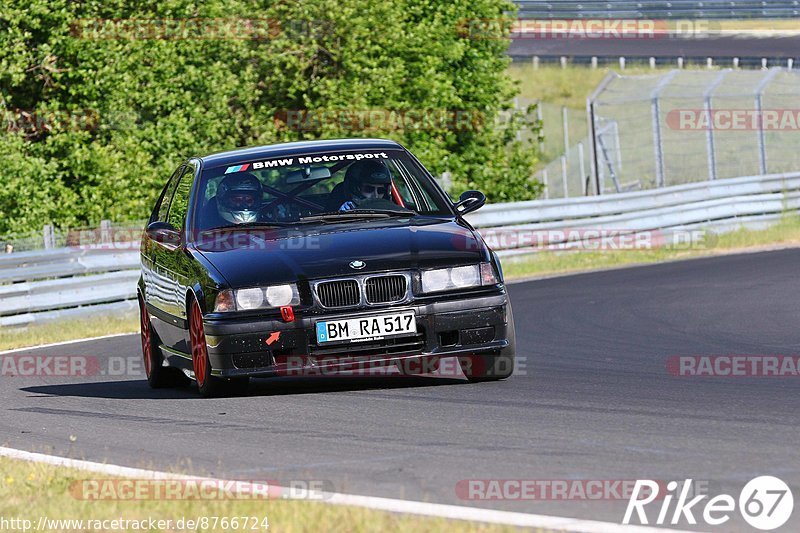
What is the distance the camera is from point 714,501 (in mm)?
5086

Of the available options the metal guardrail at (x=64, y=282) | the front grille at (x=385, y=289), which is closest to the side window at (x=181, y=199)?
the front grille at (x=385, y=289)

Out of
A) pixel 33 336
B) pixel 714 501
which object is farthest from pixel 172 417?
pixel 33 336

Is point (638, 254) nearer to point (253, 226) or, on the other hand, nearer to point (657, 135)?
point (657, 135)

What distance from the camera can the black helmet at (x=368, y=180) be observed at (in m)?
9.66

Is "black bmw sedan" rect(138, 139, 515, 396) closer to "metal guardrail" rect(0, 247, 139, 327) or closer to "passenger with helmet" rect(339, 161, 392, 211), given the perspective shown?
"passenger with helmet" rect(339, 161, 392, 211)

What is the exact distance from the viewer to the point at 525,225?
21.2 m

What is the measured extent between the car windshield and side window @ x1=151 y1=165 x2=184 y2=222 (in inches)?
39.3

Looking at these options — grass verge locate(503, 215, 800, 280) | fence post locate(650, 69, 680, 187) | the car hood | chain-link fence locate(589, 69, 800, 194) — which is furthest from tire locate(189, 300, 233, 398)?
fence post locate(650, 69, 680, 187)

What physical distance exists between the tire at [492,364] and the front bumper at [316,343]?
0.40m

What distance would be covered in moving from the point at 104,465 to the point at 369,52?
80.3 feet

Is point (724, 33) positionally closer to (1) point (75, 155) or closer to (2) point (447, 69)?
(2) point (447, 69)

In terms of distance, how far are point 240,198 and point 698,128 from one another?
2853 centimetres

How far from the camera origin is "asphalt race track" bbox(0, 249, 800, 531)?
19.2 ft

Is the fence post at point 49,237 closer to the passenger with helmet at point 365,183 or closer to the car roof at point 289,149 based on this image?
the car roof at point 289,149
